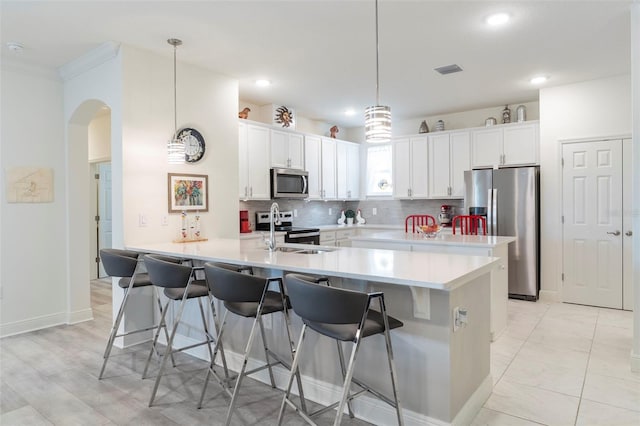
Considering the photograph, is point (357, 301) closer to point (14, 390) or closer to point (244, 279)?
point (244, 279)

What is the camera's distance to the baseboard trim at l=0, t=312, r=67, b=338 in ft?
12.8

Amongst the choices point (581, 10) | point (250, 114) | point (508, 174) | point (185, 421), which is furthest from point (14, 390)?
point (508, 174)

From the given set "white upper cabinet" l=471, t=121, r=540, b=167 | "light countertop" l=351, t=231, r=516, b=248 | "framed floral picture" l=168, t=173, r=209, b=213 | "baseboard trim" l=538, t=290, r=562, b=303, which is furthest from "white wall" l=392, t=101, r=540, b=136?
"framed floral picture" l=168, t=173, r=209, b=213

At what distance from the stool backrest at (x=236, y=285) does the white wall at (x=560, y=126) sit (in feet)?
14.3

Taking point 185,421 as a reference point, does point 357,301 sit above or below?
above

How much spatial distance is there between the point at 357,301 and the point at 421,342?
25.1 inches

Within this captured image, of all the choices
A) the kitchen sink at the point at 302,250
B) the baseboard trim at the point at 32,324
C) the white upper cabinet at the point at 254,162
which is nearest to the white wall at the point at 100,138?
the white upper cabinet at the point at 254,162

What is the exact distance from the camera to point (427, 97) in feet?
17.5

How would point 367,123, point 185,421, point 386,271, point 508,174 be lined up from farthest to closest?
point 508,174 → point 367,123 → point 185,421 → point 386,271

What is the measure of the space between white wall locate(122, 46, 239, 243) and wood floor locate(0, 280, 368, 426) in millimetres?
1074

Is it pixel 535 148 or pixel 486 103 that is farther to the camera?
pixel 486 103

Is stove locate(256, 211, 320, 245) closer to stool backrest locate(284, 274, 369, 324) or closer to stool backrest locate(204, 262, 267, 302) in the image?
stool backrest locate(204, 262, 267, 302)

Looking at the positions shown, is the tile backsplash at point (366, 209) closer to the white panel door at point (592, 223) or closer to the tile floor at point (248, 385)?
the white panel door at point (592, 223)

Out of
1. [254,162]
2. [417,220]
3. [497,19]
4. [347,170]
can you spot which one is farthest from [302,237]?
[497,19]
